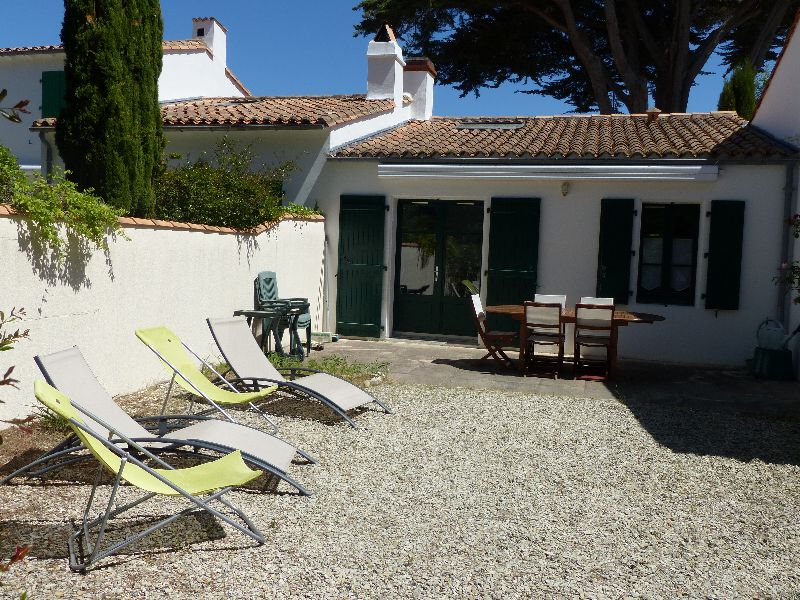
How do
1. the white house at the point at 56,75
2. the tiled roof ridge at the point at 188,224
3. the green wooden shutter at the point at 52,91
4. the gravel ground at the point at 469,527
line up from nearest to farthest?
1. the gravel ground at the point at 469,527
2. the tiled roof ridge at the point at 188,224
3. the white house at the point at 56,75
4. the green wooden shutter at the point at 52,91

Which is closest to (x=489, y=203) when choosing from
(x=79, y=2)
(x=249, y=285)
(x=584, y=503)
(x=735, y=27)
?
(x=249, y=285)

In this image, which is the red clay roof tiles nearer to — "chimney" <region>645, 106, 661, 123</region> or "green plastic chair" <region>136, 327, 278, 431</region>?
"chimney" <region>645, 106, 661, 123</region>

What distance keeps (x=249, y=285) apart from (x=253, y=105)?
618 cm

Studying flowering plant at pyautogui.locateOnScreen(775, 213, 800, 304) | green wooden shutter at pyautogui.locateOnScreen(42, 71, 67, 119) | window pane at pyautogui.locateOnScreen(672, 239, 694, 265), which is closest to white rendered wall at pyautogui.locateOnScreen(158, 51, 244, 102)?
green wooden shutter at pyautogui.locateOnScreen(42, 71, 67, 119)

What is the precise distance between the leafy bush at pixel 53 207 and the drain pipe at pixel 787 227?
9006mm

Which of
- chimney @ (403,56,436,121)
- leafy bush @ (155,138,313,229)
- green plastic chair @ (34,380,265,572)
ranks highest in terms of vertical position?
chimney @ (403,56,436,121)

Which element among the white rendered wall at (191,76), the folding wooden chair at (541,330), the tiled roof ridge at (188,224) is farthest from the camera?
the white rendered wall at (191,76)

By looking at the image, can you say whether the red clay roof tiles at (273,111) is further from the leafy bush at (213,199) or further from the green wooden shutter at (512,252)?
the green wooden shutter at (512,252)

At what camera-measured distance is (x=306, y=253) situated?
483 inches

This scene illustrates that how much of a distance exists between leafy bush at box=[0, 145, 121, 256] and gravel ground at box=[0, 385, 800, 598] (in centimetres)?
221

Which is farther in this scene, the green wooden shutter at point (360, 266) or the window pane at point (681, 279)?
the green wooden shutter at point (360, 266)

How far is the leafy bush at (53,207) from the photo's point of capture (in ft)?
19.9

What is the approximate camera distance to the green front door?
12734 millimetres

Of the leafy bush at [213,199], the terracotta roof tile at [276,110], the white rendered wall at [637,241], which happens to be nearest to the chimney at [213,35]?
the terracotta roof tile at [276,110]
